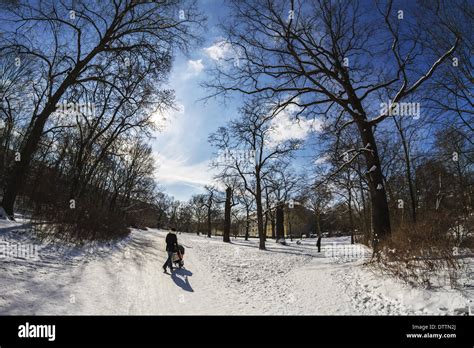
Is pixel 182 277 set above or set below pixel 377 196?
below

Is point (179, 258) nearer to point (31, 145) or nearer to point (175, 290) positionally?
point (175, 290)

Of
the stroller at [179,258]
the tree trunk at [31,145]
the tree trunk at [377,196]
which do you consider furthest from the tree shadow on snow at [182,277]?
the tree trunk at [31,145]

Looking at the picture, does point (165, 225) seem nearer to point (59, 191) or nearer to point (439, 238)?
point (59, 191)

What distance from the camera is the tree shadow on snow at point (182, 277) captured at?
7.30m

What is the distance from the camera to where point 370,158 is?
33.4 feet

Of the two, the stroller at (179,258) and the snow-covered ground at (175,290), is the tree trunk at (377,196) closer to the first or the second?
the snow-covered ground at (175,290)

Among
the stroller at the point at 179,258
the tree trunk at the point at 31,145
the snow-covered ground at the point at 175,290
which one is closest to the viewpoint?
the snow-covered ground at the point at 175,290

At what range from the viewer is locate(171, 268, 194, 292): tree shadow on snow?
7.30 meters

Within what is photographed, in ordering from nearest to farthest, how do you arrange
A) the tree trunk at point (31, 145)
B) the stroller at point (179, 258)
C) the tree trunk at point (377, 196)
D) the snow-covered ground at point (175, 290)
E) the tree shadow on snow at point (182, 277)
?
the snow-covered ground at point (175, 290), the tree shadow on snow at point (182, 277), the tree trunk at point (377, 196), the stroller at point (179, 258), the tree trunk at point (31, 145)

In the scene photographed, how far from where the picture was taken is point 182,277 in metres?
8.53

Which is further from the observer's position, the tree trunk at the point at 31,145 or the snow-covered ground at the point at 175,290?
the tree trunk at the point at 31,145

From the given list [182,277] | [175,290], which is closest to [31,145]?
[182,277]

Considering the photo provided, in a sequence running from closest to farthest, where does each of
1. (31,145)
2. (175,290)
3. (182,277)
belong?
1. (175,290)
2. (182,277)
3. (31,145)

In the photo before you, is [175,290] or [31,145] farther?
[31,145]
